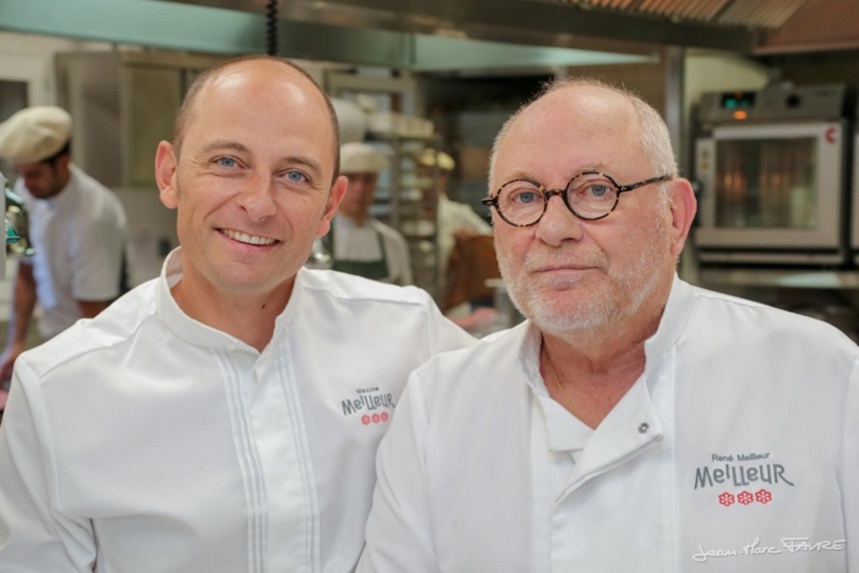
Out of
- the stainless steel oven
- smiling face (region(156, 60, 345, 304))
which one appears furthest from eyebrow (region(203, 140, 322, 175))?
the stainless steel oven

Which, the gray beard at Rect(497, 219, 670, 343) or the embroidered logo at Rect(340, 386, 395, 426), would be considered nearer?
the gray beard at Rect(497, 219, 670, 343)

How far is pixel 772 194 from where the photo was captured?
163 inches

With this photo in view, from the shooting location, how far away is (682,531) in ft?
4.41

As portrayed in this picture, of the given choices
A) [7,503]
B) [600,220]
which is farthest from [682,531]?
[7,503]

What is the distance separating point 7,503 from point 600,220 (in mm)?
870

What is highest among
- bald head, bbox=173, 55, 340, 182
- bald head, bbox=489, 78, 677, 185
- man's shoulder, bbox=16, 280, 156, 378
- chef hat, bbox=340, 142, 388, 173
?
chef hat, bbox=340, 142, 388, 173

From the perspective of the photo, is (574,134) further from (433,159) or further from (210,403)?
(433,159)

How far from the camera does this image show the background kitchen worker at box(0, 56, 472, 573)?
142 cm

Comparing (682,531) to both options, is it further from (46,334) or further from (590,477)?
(46,334)

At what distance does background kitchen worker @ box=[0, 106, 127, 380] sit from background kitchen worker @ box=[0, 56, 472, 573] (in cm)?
162

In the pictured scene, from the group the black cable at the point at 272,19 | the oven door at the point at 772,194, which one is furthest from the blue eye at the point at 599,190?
the oven door at the point at 772,194

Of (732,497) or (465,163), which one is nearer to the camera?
(732,497)

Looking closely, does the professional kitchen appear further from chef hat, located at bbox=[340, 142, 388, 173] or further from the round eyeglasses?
chef hat, located at bbox=[340, 142, 388, 173]

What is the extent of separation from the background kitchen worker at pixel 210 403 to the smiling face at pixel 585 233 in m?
0.30
